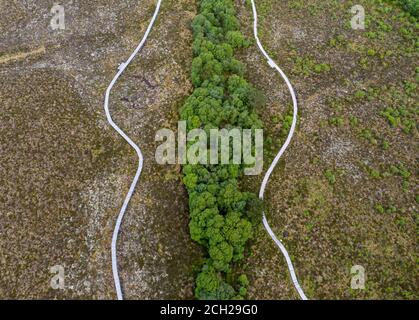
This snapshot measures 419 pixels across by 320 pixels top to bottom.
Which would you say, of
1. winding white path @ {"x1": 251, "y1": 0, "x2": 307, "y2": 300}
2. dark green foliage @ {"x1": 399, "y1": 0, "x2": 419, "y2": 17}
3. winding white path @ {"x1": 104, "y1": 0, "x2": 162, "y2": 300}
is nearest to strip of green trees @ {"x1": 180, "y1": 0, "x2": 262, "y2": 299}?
winding white path @ {"x1": 251, "y1": 0, "x2": 307, "y2": 300}

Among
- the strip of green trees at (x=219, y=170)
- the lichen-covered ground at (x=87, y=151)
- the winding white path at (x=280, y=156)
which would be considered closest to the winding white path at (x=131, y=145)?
the lichen-covered ground at (x=87, y=151)

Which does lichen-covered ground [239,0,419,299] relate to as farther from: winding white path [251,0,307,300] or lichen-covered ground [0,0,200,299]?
lichen-covered ground [0,0,200,299]

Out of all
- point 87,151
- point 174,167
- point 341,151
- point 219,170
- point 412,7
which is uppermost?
point 412,7

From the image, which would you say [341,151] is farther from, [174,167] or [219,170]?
[174,167]

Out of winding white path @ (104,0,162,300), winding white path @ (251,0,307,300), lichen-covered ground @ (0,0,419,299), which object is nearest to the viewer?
winding white path @ (104,0,162,300)

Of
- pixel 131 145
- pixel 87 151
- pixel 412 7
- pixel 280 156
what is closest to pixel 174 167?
pixel 131 145
